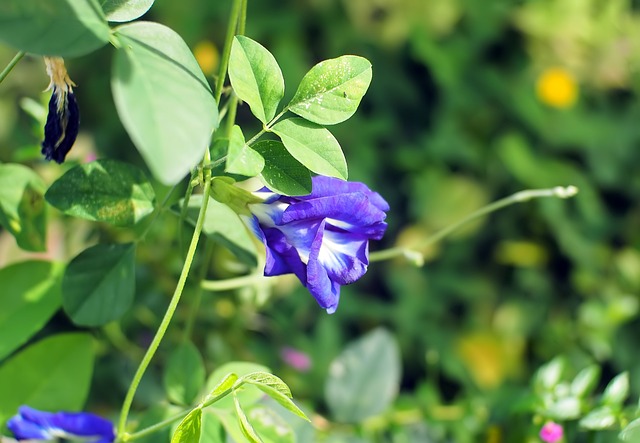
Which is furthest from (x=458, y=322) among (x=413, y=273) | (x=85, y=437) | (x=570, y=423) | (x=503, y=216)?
(x=85, y=437)

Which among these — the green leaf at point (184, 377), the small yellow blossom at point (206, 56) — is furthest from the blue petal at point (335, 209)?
the small yellow blossom at point (206, 56)

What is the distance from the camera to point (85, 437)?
0.65m

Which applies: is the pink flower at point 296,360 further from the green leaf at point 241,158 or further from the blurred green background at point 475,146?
the green leaf at point 241,158

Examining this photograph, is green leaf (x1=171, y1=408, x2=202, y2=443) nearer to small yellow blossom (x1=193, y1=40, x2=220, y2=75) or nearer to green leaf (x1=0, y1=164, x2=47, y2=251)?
green leaf (x1=0, y1=164, x2=47, y2=251)

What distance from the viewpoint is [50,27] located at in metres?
0.41

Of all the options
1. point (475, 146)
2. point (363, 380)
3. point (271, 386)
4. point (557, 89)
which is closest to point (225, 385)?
point (271, 386)

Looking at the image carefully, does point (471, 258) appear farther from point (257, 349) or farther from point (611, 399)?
point (611, 399)

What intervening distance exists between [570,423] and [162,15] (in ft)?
4.76

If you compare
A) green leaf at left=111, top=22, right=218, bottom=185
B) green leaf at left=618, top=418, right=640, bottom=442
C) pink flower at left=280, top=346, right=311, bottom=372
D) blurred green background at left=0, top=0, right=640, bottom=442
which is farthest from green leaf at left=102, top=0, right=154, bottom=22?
blurred green background at left=0, top=0, right=640, bottom=442

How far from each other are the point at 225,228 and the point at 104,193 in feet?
0.37

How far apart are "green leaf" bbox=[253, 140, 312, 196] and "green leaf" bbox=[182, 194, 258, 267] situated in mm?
119

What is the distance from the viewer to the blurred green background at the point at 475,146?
1.68 metres

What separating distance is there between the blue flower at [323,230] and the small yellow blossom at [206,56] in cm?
133

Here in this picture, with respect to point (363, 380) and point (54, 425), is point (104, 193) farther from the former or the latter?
point (363, 380)
